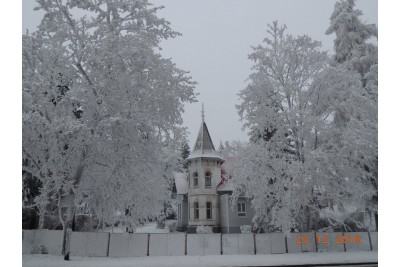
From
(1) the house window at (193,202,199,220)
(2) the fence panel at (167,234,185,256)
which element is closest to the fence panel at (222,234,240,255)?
(2) the fence panel at (167,234,185,256)

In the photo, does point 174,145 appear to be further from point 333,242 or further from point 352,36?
point 352,36

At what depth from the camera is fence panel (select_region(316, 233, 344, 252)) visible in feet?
48.2

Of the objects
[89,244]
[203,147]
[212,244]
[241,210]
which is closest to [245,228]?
[241,210]

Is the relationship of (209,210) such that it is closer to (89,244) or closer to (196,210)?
(196,210)

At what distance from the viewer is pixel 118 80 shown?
41.0ft

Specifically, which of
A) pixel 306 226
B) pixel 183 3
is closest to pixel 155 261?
pixel 306 226

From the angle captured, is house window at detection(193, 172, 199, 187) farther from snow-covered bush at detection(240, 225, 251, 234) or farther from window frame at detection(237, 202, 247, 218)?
snow-covered bush at detection(240, 225, 251, 234)

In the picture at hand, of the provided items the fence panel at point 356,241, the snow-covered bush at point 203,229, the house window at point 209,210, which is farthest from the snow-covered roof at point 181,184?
the fence panel at point 356,241

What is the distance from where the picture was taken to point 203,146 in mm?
28672

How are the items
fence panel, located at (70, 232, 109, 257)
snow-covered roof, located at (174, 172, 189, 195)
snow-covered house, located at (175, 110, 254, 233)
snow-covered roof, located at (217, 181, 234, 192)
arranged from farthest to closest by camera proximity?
snow-covered roof, located at (174, 172, 189, 195)
snow-covered roof, located at (217, 181, 234, 192)
snow-covered house, located at (175, 110, 254, 233)
fence panel, located at (70, 232, 109, 257)

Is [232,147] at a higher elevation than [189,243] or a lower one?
higher

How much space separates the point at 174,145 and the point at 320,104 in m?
8.25

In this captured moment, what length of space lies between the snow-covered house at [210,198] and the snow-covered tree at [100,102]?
1395cm

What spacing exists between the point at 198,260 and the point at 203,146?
666 inches
